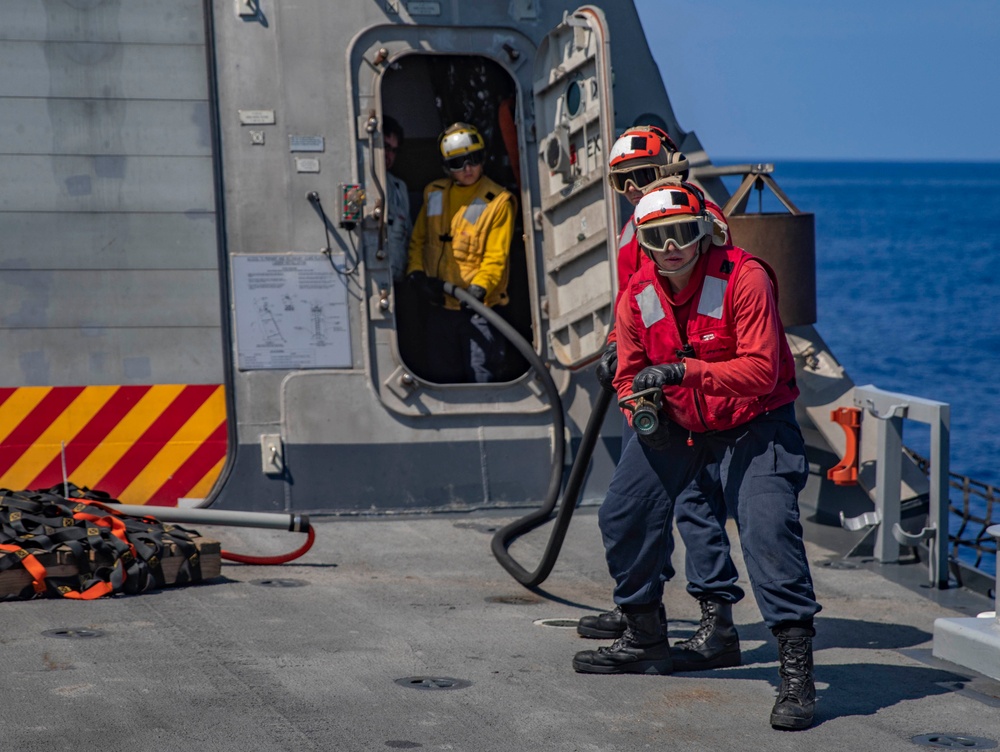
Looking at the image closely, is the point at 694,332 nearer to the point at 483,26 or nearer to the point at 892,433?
the point at 892,433

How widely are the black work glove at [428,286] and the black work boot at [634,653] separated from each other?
3287 mm

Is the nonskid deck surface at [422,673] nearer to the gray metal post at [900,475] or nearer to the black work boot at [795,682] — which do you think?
the black work boot at [795,682]

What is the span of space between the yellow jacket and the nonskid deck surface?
197 centimetres

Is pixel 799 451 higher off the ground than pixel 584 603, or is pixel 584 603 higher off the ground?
pixel 799 451

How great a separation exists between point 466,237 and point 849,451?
2398 millimetres

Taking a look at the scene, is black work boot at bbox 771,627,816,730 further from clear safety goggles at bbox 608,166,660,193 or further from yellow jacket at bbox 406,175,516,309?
yellow jacket at bbox 406,175,516,309

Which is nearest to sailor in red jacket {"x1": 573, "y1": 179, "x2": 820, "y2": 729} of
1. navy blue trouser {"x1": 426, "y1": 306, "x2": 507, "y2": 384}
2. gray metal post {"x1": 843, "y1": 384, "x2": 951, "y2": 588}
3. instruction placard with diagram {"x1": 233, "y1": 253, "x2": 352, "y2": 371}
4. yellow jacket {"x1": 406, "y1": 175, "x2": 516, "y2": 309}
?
gray metal post {"x1": 843, "y1": 384, "x2": 951, "y2": 588}

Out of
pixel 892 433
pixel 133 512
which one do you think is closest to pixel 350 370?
pixel 133 512

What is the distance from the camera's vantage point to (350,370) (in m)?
7.06

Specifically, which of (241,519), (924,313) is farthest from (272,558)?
(924,313)

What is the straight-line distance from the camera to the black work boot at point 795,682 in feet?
13.4

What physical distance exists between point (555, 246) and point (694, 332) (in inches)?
118

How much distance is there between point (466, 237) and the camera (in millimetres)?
7539

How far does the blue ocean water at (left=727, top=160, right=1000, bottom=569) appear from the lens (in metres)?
24.5
